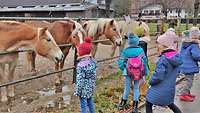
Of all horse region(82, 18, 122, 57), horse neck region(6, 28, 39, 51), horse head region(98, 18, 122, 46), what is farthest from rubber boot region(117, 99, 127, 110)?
horse head region(98, 18, 122, 46)

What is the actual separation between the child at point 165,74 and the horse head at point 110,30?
557 centimetres

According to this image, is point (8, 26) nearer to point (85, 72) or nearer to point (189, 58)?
point (85, 72)

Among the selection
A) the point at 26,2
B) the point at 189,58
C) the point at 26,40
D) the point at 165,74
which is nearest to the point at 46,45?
the point at 26,40

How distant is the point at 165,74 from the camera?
17.2 feet

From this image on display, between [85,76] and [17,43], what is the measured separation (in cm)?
249

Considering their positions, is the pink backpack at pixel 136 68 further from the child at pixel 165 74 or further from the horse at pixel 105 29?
the horse at pixel 105 29

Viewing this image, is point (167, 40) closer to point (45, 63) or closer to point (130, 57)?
point (130, 57)

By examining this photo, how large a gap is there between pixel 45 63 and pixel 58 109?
5.88 m

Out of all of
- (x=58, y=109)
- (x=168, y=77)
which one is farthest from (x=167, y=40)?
(x=58, y=109)

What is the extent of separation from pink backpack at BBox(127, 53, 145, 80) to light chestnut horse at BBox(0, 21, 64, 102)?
6.05 feet

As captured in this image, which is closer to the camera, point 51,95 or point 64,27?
point 51,95

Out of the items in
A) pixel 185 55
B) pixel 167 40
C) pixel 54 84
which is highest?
pixel 167 40

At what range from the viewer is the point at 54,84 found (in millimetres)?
9016

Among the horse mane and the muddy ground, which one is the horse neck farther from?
the muddy ground
